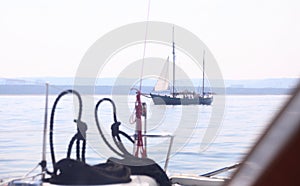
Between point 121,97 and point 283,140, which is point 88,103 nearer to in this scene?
point 121,97

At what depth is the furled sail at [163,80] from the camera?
5031mm

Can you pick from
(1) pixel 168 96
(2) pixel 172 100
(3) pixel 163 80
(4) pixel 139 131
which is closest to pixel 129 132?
(4) pixel 139 131

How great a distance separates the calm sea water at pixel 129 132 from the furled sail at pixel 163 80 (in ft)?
0.68

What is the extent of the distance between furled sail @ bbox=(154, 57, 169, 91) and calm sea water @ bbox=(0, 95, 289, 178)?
21cm

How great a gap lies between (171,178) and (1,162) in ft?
9.69

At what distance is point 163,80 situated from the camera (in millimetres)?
5750

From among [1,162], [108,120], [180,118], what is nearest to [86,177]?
[108,120]

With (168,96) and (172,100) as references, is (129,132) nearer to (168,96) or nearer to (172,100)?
(172,100)

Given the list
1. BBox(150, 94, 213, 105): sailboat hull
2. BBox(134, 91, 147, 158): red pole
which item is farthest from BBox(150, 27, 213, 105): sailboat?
BBox(134, 91, 147, 158): red pole

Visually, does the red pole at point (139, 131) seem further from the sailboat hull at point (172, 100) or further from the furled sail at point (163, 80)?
the sailboat hull at point (172, 100)

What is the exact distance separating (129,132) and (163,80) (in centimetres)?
129

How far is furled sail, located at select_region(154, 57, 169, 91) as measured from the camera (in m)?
5.03

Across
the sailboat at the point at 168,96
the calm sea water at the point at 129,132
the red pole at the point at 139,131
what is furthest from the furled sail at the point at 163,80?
the red pole at the point at 139,131

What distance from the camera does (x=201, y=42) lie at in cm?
488
